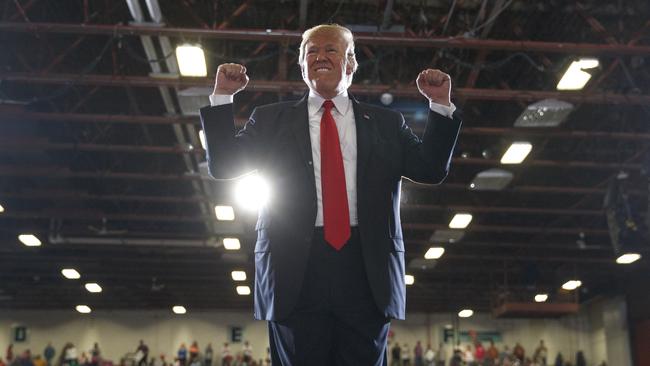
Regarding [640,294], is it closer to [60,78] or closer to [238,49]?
[238,49]

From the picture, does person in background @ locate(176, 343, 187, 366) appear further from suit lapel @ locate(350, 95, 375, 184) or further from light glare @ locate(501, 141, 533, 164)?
suit lapel @ locate(350, 95, 375, 184)

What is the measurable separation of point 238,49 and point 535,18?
4505 mm

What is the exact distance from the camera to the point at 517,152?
14.8 meters

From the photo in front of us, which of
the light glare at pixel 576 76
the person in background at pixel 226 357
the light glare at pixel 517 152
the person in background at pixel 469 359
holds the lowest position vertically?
the person in background at pixel 469 359

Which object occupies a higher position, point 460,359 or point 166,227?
point 166,227

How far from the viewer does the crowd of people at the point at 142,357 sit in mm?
31453

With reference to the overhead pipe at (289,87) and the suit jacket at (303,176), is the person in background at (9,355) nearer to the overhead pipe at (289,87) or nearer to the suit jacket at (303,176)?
the overhead pipe at (289,87)

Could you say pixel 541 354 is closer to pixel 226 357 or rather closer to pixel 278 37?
pixel 226 357

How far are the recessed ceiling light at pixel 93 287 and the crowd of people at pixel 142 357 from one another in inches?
121

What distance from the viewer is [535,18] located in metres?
12.3

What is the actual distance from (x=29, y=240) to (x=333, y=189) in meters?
20.7

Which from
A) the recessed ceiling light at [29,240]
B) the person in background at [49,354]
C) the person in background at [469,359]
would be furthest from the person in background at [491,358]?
the person in background at [49,354]

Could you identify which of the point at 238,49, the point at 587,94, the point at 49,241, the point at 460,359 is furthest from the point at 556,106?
the point at 460,359

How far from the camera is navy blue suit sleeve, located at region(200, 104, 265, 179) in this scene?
252cm
